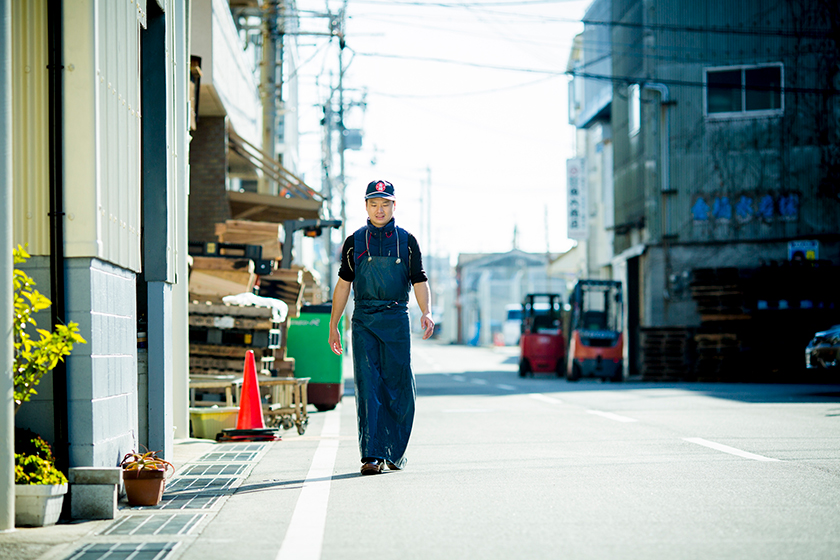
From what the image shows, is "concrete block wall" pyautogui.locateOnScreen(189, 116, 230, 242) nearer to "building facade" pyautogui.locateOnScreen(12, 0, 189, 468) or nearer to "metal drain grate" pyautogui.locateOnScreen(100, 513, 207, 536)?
"building facade" pyautogui.locateOnScreen(12, 0, 189, 468)

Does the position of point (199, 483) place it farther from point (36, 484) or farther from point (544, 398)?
point (544, 398)

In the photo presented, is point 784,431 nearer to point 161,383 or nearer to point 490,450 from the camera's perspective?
point 490,450

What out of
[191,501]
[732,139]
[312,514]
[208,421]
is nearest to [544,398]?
[208,421]

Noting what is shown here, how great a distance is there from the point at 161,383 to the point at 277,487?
1.52 metres

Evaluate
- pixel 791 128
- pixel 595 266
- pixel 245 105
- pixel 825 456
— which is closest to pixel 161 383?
pixel 825 456

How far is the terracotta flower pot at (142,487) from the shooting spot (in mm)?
6469

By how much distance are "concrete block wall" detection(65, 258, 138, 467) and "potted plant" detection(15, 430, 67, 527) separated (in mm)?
234

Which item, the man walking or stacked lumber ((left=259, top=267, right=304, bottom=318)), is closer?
the man walking

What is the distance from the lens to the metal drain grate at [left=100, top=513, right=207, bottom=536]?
18.2 ft

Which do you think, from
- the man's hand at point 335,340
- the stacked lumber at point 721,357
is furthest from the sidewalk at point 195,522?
the stacked lumber at point 721,357

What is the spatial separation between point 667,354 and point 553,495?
20688 mm

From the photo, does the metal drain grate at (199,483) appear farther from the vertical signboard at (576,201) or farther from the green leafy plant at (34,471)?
the vertical signboard at (576,201)

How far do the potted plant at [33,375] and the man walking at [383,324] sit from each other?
2.52m

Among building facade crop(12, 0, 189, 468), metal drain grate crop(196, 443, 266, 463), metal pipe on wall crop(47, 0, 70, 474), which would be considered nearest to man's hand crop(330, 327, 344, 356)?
metal drain grate crop(196, 443, 266, 463)
